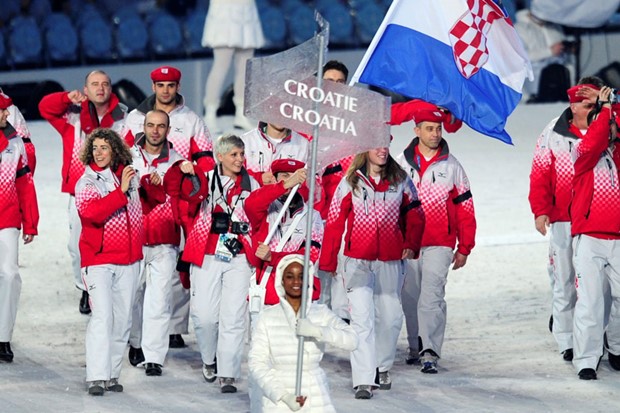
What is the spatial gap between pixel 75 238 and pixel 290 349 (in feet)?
16.0

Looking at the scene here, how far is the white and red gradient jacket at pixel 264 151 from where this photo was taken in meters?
13.1

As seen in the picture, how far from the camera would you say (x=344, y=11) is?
2247cm

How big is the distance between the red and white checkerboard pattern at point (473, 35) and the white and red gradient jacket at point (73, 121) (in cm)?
302

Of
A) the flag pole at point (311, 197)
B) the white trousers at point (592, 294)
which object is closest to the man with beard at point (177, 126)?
the white trousers at point (592, 294)

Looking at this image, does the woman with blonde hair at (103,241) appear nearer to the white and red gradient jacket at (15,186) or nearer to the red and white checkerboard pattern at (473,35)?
the white and red gradient jacket at (15,186)

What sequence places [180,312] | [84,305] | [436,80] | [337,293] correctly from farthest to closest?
[84,305] → [180,312] → [337,293] → [436,80]

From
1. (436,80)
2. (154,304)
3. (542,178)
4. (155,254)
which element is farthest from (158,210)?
(542,178)

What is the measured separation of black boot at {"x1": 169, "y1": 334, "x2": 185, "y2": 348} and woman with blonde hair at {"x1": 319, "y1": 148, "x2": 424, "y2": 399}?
168 centimetres

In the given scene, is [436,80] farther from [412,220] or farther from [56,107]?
[56,107]

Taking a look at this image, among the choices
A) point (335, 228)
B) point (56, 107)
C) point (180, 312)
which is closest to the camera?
point (335, 228)

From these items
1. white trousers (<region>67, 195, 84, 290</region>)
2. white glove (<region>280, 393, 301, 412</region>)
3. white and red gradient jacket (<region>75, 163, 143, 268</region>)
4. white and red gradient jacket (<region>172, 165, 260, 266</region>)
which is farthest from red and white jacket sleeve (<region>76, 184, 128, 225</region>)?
white glove (<region>280, 393, 301, 412</region>)

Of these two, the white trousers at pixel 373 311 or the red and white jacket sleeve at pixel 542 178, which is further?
the red and white jacket sleeve at pixel 542 178

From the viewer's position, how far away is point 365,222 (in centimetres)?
1266

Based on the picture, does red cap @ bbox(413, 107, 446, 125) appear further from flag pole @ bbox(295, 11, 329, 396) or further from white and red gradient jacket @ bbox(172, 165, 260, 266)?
flag pole @ bbox(295, 11, 329, 396)
